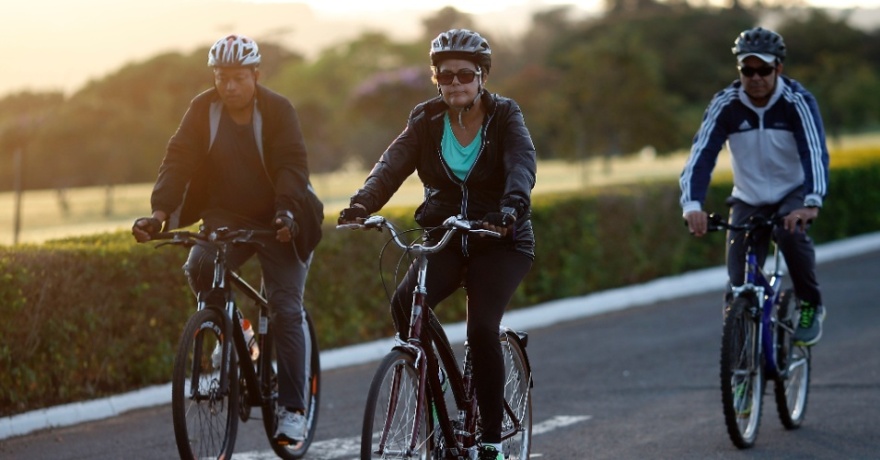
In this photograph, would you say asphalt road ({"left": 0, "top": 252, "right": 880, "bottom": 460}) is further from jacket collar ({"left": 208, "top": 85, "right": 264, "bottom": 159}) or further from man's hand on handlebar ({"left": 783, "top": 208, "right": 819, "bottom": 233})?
jacket collar ({"left": 208, "top": 85, "right": 264, "bottom": 159})

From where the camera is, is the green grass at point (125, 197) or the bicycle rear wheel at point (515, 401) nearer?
the bicycle rear wheel at point (515, 401)

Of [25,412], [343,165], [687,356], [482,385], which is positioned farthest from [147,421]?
[343,165]

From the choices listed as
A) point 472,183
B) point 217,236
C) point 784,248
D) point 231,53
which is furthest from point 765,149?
point 217,236

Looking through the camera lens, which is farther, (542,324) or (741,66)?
(542,324)

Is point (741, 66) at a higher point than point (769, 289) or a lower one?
higher

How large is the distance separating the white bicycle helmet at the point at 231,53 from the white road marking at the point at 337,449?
2.00 m

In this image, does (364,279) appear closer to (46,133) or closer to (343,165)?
(46,133)

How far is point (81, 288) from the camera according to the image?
921cm

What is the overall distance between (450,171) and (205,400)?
1.64 metres

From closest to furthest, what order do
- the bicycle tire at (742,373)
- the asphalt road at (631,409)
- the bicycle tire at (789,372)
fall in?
the bicycle tire at (742,373), the asphalt road at (631,409), the bicycle tire at (789,372)

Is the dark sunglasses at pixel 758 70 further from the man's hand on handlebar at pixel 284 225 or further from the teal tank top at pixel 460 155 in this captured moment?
the man's hand on handlebar at pixel 284 225

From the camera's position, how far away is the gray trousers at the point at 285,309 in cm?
712

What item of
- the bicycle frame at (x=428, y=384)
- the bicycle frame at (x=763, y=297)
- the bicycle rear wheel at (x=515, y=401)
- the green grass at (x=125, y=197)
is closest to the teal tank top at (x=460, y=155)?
the bicycle frame at (x=428, y=384)

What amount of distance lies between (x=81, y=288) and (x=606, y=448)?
11.6ft
